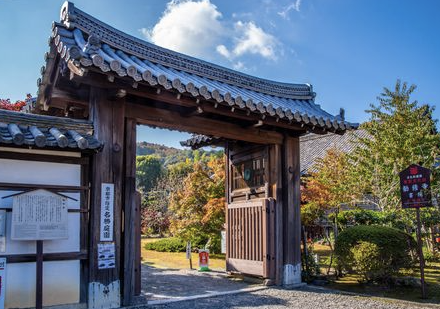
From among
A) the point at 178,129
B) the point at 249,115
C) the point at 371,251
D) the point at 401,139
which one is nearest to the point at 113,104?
the point at 178,129

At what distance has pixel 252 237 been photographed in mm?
8727

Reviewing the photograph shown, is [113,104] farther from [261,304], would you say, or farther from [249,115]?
[261,304]

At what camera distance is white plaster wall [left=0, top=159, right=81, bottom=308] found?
5.21m

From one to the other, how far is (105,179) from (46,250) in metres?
1.31

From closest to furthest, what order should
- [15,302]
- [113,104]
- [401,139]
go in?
1. [15,302]
2. [113,104]
3. [401,139]

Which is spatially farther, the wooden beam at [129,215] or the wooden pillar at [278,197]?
the wooden pillar at [278,197]

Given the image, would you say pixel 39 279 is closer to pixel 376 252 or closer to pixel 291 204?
pixel 291 204

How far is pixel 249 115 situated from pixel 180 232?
781 centimetres

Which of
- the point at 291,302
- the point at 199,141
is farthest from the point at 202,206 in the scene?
the point at 291,302

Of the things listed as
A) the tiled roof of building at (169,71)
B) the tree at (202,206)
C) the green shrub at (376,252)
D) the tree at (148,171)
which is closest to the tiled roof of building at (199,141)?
the tiled roof of building at (169,71)

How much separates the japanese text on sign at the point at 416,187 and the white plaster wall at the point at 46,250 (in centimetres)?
602

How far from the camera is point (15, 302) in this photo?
519cm

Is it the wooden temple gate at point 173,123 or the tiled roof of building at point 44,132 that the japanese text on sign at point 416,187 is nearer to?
the wooden temple gate at point 173,123

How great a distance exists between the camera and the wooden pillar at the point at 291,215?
8.27m
